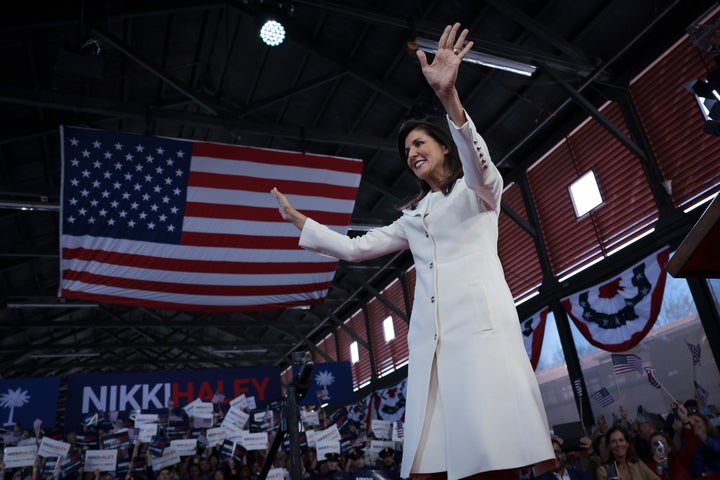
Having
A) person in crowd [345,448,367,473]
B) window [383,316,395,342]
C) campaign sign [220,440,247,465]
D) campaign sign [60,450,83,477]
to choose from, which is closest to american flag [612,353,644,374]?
person in crowd [345,448,367,473]

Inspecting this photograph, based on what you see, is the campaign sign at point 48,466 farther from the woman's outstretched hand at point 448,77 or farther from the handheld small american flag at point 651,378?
the woman's outstretched hand at point 448,77

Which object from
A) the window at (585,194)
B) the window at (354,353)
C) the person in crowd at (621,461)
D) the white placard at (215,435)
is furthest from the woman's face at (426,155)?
the window at (354,353)

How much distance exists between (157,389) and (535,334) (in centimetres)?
613

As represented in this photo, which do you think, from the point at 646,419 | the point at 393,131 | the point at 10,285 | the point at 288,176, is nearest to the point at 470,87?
the point at 393,131

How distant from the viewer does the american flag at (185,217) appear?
5.89 m

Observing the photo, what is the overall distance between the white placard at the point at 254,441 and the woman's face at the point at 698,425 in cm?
498

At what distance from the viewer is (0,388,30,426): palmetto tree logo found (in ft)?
26.6

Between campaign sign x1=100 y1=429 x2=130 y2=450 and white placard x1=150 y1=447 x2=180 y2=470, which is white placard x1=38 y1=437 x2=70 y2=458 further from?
white placard x1=150 y1=447 x2=180 y2=470

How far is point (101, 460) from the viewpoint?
6715 mm

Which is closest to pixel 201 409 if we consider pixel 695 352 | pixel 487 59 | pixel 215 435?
pixel 215 435

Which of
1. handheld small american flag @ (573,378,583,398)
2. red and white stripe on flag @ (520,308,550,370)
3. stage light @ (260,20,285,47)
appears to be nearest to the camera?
stage light @ (260,20,285,47)

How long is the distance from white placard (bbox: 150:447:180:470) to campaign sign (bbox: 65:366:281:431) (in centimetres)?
196

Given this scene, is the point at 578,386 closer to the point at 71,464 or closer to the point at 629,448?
the point at 629,448

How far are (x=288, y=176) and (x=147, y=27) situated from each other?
3615 millimetres
